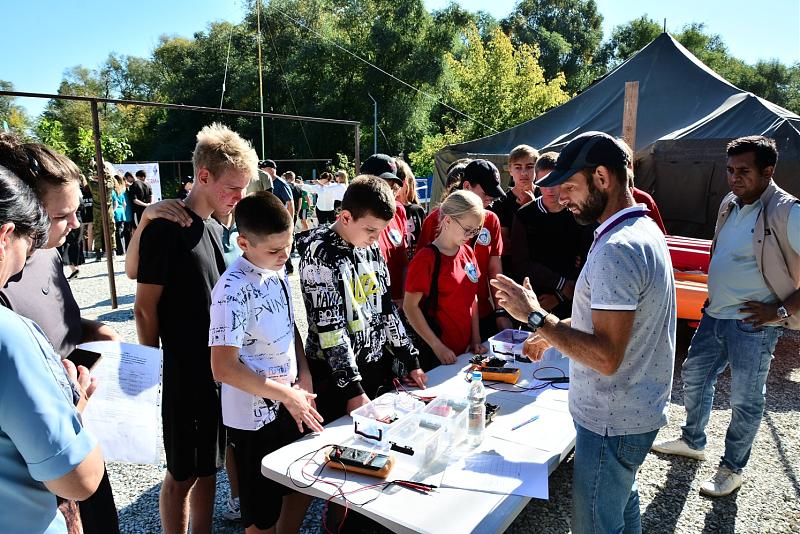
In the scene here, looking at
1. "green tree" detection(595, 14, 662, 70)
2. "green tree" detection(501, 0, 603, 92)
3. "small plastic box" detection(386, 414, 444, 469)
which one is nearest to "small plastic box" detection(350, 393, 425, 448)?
"small plastic box" detection(386, 414, 444, 469)

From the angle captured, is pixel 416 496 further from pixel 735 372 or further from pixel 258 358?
pixel 735 372

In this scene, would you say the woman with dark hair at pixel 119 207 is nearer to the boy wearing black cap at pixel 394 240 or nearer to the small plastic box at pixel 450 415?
the boy wearing black cap at pixel 394 240

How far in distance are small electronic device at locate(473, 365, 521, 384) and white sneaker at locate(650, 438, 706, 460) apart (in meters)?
1.50

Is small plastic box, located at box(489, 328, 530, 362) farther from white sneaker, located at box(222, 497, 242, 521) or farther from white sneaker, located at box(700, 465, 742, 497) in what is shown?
white sneaker, located at box(222, 497, 242, 521)

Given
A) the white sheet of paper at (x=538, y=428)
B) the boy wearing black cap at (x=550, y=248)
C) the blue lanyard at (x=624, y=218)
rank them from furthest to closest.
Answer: the boy wearing black cap at (x=550, y=248) < the white sheet of paper at (x=538, y=428) < the blue lanyard at (x=624, y=218)

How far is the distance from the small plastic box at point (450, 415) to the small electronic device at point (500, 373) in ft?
1.78

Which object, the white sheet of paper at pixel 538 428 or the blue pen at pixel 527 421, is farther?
the blue pen at pixel 527 421

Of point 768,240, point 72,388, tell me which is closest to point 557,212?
point 768,240

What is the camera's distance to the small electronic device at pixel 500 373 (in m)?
2.65

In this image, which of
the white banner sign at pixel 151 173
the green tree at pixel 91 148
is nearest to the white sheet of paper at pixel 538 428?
the white banner sign at pixel 151 173

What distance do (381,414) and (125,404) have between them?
94cm

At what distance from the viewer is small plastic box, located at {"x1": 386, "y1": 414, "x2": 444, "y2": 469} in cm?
187

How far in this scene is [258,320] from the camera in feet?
6.27

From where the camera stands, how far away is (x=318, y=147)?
30.1 m
